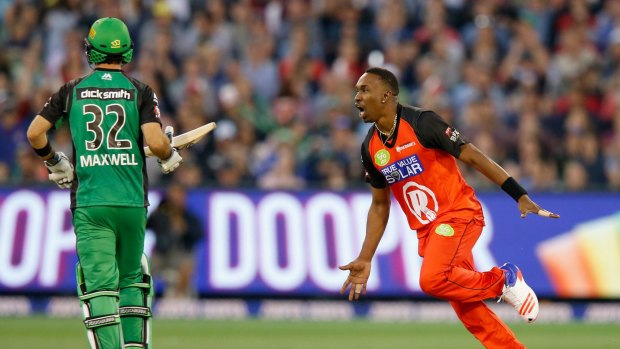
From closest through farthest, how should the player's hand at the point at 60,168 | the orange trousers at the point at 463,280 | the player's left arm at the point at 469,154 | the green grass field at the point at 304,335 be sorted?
the player's hand at the point at 60,168
the player's left arm at the point at 469,154
the orange trousers at the point at 463,280
the green grass field at the point at 304,335

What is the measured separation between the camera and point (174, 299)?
16.0 m

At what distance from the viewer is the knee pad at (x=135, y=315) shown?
8820 mm

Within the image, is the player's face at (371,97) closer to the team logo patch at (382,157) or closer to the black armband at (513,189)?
the team logo patch at (382,157)

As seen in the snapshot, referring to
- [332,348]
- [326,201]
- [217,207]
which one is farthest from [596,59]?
[332,348]

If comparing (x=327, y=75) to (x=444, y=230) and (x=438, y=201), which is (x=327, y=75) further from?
(x=444, y=230)

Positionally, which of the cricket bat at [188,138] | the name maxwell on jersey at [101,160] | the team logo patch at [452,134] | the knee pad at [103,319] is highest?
the cricket bat at [188,138]

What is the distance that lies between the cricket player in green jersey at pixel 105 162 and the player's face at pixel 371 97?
1.56m

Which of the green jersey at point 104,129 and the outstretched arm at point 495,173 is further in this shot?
the outstretched arm at point 495,173

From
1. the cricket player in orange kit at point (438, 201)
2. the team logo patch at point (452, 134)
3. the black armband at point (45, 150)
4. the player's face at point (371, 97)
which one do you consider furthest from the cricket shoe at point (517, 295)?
the black armband at point (45, 150)

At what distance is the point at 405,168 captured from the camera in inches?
362

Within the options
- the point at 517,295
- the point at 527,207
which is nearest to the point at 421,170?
the point at 527,207

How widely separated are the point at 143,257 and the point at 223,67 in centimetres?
1048

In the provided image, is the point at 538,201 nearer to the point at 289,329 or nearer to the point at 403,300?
the point at 403,300

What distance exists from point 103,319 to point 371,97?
8.93ft
